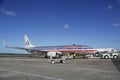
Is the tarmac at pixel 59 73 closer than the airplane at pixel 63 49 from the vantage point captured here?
Yes

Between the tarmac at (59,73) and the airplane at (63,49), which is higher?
the airplane at (63,49)

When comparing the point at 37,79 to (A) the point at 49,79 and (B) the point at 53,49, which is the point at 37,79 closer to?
(A) the point at 49,79

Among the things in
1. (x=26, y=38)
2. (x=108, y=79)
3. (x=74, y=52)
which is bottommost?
(x=108, y=79)

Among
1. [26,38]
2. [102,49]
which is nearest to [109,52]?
[102,49]

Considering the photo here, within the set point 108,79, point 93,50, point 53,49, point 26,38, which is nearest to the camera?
point 108,79

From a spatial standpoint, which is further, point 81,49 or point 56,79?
point 81,49

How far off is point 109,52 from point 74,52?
12.8m

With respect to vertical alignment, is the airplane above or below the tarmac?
above

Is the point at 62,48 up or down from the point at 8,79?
up

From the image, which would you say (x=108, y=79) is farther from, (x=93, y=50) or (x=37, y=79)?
(x=93, y=50)

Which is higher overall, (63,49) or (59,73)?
(63,49)

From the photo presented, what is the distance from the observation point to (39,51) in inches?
2517

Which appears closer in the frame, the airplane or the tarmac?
the tarmac

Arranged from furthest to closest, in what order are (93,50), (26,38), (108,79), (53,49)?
1. (26,38)
2. (53,49)
3. (93,50)
4. (108,79)
